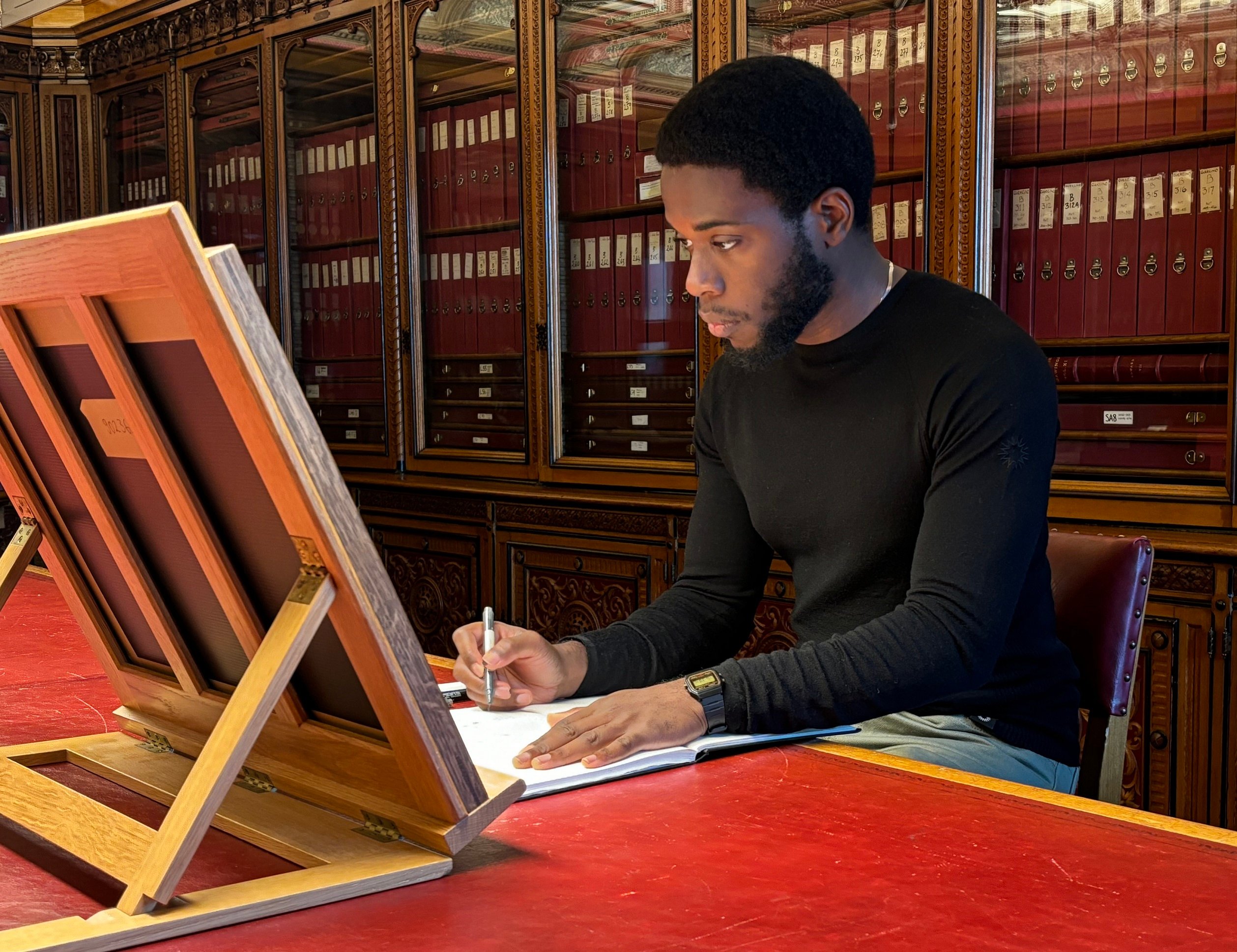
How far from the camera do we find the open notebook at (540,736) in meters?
1.06

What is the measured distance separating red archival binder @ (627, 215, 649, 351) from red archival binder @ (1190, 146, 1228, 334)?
4.68 ft

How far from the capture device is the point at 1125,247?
2701mm

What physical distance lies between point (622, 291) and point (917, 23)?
1081 mm

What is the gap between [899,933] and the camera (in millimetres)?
745

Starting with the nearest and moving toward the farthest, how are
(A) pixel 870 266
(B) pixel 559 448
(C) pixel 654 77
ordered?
(A) pixel 870 266, (C) pixel 654 77, (B) pixel 559 448

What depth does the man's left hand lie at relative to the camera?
1104mm

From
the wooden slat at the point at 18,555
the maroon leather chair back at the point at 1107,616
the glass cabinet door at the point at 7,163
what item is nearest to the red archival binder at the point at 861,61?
the maroon leather chair back at the point at 1107,616

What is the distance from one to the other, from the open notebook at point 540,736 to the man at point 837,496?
16 millimetres

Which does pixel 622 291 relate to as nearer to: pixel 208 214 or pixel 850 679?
pixel 208 214

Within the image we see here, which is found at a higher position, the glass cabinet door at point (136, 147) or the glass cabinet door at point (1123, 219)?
the glass cabinet door at point (136, 147)

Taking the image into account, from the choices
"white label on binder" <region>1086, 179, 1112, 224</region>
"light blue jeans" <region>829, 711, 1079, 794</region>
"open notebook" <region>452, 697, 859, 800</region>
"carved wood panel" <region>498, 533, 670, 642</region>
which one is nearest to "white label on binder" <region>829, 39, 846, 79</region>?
"white label on binder" <region>1086, 179, 1112, 224</region>

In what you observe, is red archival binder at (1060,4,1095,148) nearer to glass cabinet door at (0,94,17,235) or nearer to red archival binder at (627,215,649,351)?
red archival binder at (627,215,649,351)

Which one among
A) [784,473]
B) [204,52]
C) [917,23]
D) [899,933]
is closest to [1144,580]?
[784,473]

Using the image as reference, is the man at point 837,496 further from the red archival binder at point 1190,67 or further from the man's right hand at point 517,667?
the red archival binder at point 1190,67
